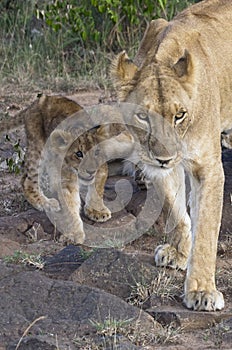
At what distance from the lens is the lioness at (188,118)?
167 inches

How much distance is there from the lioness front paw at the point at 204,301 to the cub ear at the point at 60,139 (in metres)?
1.82

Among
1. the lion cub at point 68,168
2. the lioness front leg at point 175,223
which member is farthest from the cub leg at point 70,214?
the lioness front leg at point 175,223

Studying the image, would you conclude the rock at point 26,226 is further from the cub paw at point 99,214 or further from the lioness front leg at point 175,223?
the lioness front leg at point 175,223

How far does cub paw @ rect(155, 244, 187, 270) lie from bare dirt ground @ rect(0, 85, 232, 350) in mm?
44

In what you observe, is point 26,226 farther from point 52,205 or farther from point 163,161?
point 163,161

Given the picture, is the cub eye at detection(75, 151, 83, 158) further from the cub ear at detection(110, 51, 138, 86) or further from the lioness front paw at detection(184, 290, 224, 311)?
the lioness front paw at detection(184, 290, 224, 311)

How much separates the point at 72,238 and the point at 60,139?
763 millimetres

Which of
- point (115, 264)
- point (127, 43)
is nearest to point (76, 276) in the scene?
point (115, 264)

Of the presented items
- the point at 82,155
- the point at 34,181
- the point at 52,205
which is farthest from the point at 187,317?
the point at 34,181

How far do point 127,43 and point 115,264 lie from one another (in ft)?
17.5

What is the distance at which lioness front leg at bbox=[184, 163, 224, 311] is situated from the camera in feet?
14.4

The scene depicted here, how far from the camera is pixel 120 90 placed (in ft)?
14.6

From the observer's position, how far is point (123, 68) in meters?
4.42

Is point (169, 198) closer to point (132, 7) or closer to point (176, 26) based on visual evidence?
point (176, 26)
